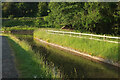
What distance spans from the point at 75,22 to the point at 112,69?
17.1m

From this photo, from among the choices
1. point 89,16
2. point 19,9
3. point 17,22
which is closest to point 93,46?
point 89,16

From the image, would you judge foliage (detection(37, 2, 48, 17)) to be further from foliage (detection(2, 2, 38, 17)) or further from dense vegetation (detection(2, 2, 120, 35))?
dense vegetation (detection(2, 2, 120, 35))

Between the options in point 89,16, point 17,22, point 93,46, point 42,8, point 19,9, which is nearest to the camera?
point 93,46

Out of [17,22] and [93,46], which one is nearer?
[93,46]

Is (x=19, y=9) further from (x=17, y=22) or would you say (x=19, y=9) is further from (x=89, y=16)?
(x=89, y=16)

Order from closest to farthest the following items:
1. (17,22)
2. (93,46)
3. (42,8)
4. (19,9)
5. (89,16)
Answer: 1. (93,46)
2. (89,16)
3. (17,22)
4. (42,8)
5. (19,9)

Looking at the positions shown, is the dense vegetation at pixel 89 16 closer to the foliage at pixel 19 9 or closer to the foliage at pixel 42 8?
the foliage at pixel 42 8

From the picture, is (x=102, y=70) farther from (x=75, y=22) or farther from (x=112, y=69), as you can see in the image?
(x=75, y=22)

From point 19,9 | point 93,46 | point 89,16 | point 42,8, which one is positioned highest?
point 42,8

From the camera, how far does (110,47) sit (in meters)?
16.7

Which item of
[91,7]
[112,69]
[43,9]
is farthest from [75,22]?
[43,9]

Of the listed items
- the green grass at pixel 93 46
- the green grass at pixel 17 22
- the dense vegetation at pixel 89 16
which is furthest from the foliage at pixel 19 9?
the green grass at pixel 93 46

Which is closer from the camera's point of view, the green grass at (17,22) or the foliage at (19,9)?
the green grass at (17,22)

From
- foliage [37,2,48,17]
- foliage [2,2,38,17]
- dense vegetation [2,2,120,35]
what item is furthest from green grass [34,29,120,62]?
foliage [2,2,38,17]
